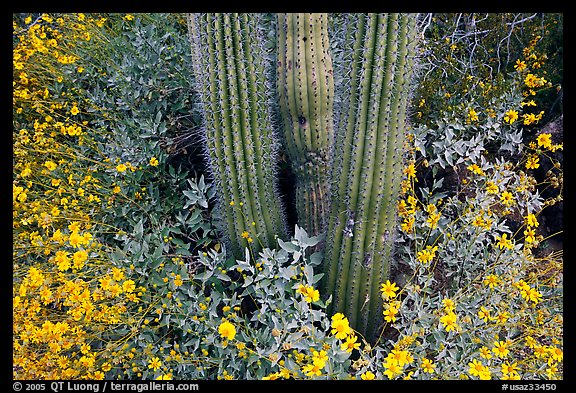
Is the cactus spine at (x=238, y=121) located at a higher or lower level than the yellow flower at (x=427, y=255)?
higher

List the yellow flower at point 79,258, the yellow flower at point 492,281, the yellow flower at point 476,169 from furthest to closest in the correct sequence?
the yellow flower at point 476,169, the yellow flower at point 492,281, the yellow flower at point 79,258

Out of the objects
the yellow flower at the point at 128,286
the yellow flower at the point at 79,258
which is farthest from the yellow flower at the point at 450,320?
the yellow flower at the point at 79,258

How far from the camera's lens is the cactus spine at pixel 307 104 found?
7.96 ft

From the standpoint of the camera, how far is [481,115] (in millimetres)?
3217

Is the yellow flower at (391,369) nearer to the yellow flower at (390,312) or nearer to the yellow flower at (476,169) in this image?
the yellow flower at (390,312)

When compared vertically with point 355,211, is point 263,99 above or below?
above

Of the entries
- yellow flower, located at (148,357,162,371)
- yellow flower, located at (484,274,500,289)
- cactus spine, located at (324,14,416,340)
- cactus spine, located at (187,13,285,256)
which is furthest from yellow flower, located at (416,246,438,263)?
yellow flower, located at (148,357,162,371)

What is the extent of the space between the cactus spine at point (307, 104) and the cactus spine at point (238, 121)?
123 millimetres

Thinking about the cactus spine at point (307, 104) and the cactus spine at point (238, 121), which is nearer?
the cactus spine at point (238, 121)

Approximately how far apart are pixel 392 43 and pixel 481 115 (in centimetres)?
143

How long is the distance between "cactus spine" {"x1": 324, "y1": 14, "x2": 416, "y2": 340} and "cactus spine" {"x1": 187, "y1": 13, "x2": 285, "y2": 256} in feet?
1.33
